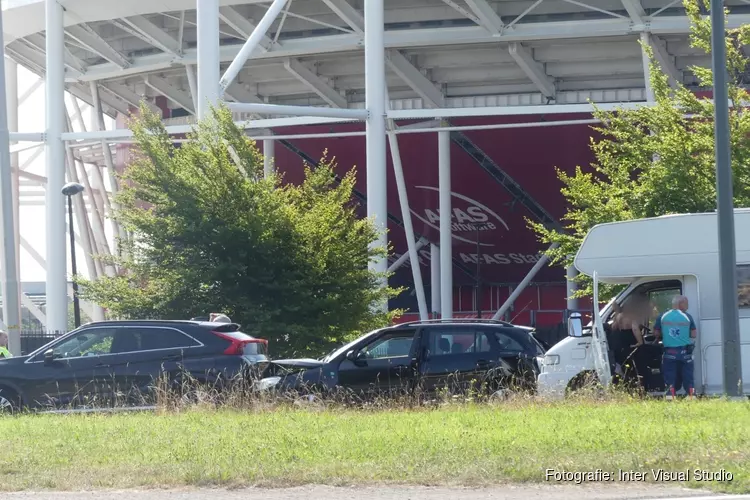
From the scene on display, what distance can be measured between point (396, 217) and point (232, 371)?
26594 millimetres

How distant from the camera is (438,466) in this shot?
8812 mm

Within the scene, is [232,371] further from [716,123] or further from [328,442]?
[716,123]


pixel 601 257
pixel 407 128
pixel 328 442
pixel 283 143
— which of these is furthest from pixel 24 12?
pixel 328 442

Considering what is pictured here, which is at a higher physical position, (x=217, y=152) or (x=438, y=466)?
(x=217, y=152)

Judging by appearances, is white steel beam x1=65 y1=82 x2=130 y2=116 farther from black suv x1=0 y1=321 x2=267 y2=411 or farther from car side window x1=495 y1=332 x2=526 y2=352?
car side window x1=495 y1=332 x2=526 y2=352

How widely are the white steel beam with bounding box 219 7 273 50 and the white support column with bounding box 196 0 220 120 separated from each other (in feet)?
18.0

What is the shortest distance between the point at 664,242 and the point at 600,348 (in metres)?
1.65

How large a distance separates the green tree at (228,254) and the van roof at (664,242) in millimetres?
6999

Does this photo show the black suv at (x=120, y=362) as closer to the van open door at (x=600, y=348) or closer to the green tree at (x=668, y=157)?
the van open door at (x=600, y=348)

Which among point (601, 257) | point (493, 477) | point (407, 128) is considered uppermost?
point (407, 128)

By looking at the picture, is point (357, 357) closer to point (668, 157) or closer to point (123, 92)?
point (668, 157)

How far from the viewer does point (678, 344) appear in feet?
45.3

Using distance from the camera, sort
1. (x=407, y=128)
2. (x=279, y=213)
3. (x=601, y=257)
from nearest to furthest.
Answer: (x=601, y=257) < (x=279, y=213) < (x=407, y=128)

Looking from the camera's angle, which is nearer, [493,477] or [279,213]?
[493,477]
